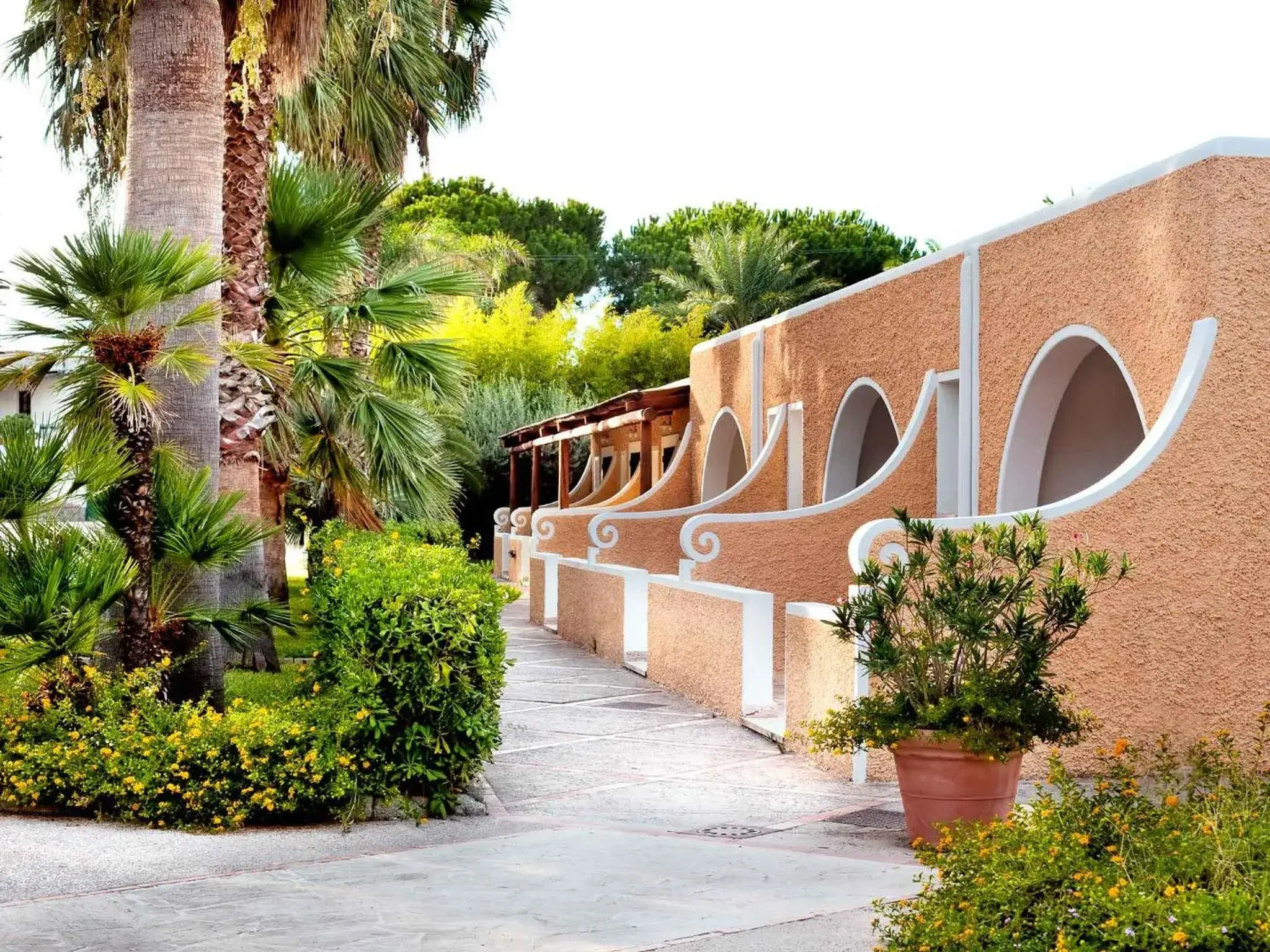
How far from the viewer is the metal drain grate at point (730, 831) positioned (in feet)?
23.4

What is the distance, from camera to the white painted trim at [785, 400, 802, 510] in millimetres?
16312

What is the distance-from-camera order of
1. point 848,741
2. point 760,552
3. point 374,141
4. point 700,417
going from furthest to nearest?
point 700,417, point 374,141, point 760,552, point 848,741

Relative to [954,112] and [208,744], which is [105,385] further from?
[954,112]

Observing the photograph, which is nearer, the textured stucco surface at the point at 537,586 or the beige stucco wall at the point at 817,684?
the beige stucco wall at the point at 817,684

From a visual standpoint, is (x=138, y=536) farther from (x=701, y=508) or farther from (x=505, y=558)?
(x=505, y=558)

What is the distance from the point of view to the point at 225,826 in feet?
23.6

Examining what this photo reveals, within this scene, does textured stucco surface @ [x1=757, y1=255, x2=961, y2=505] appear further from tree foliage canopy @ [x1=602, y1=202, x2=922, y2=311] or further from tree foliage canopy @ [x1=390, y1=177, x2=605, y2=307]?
tree foliage canopy @ [x1=390, y1=177, x2=605, y2=307]

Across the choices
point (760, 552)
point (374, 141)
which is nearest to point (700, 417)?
point (374, 141)

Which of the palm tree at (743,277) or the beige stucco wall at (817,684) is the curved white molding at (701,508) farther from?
the palm tree at (743,277)

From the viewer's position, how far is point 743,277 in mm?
42469

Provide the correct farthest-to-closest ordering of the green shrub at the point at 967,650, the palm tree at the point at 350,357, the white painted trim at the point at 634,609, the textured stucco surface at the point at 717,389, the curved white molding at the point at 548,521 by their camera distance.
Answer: the curved white molding at the point at 548,521, the textured stucco surface at the point at 717,389, the white painted trim at the point at 634,609, the palm tree at the point at 350,357, the green shrub at the point at 967,650

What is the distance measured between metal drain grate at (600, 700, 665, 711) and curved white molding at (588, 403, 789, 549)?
4391mm

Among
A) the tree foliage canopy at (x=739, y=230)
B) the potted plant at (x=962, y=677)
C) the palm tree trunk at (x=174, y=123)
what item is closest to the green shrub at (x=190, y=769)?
the palm tree trunk at (x=174, y=123)

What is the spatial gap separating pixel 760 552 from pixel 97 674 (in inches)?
255
